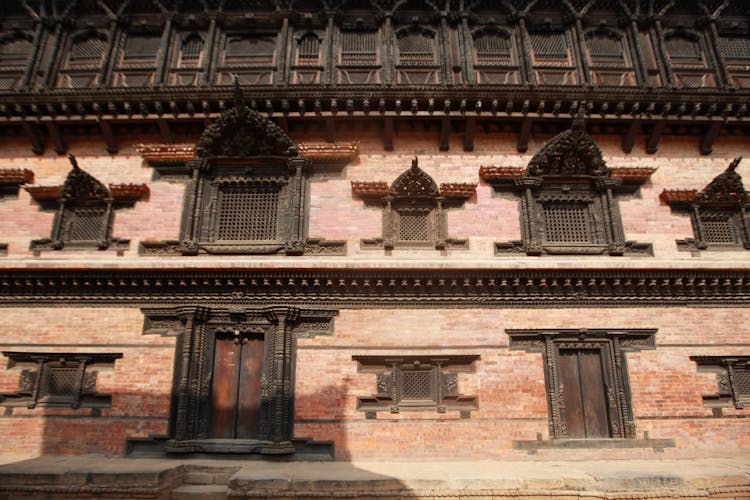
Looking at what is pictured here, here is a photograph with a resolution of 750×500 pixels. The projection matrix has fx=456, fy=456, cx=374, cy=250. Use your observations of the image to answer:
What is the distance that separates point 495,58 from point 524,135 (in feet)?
8.09

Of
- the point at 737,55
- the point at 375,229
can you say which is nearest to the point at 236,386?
the point at 375,229

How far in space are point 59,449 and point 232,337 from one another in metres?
3.74

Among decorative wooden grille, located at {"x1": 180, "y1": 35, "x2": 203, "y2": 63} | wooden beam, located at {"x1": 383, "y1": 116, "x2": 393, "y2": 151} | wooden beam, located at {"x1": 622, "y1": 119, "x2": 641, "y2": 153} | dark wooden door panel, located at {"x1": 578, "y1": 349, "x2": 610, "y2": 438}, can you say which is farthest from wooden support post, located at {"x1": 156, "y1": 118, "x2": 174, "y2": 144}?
wooden beam, located at {"x1": 622, "y1": 119, "x2": 641, "y2": 153}

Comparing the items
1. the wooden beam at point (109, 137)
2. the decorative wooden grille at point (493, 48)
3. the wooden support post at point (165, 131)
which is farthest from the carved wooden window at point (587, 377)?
the wooden beam at point (109, 137)

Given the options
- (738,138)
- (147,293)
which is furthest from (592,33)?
(147,293)

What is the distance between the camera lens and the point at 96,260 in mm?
9805

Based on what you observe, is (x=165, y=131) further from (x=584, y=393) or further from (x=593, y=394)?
(x=593, y=394)

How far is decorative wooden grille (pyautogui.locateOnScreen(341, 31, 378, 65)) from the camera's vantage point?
38.1 feet

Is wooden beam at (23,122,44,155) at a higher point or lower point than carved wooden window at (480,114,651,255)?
higher

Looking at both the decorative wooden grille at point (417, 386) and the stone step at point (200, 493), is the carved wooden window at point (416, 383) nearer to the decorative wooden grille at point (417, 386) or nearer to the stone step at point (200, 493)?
the decorative wooden grille at point (417, 386)

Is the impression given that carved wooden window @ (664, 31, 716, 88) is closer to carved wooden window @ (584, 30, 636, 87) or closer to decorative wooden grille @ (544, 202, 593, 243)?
carved wooden window @ (584, 30, 636, 87)

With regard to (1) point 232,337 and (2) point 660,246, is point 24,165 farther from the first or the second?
(2) point 660,246

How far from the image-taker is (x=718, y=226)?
34.1ft

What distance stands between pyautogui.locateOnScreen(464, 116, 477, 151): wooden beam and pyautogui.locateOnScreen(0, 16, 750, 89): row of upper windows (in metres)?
1.29
